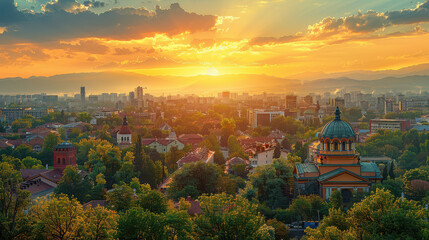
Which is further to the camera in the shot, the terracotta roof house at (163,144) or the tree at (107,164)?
the terracotta roof house at (163,144)

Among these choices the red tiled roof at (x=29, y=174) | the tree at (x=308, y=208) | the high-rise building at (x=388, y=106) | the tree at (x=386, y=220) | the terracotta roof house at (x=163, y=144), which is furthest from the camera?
the high-rise building at (x=388, y=106)

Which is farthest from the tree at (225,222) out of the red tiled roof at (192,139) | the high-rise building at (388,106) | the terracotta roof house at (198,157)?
the high-rise building at (388,106)

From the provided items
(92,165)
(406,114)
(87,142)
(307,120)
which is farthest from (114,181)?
(406,114)

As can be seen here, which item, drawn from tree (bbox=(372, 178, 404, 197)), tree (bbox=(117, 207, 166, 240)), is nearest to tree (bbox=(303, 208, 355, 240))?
tree (bbox=(117, 207, 166, 240))

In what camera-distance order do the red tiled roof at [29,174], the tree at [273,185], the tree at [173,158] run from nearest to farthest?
the tree at [273,185]
the red tiled roof at [29,174]
the tree at [173,158]

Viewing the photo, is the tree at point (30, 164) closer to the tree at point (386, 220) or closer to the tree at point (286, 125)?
the tree at point (386, 220)

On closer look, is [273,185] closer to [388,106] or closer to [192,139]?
[192,139]

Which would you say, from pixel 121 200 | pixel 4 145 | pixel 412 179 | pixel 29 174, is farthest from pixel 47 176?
pixel 412 179
